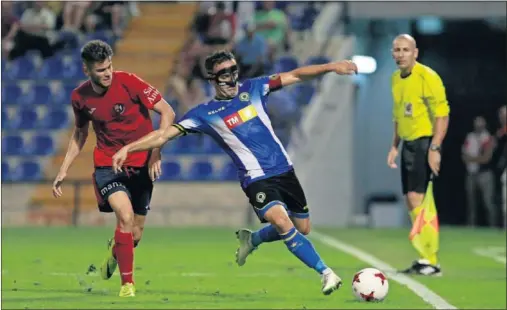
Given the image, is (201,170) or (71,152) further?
(201,170)

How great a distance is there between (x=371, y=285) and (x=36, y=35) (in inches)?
618

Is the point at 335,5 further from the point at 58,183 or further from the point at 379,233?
the point at 58,183

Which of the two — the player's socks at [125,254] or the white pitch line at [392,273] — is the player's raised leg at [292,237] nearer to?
the player's socks at [125,254]

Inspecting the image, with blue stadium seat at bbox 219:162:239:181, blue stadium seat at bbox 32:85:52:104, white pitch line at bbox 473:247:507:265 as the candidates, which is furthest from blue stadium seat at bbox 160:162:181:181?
white pitch line at bbox 473:247:507:265

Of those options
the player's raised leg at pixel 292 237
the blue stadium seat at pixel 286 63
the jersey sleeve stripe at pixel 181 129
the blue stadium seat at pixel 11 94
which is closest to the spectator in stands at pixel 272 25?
the blue stadium seat at pixel 286 63

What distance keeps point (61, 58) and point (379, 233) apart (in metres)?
7.44

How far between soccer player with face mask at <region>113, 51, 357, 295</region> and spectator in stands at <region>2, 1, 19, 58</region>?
51.7ft

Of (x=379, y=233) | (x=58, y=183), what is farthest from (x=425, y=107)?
(x=379, y=233)

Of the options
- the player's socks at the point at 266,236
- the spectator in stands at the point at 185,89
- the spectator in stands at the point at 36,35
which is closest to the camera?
the player's socks at the point at 266,236

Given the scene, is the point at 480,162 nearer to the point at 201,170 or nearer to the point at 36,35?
the point at 201,170

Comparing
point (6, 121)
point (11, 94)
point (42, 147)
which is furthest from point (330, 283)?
point (11, 94)

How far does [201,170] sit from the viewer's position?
22.2 m

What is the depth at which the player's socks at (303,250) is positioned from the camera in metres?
8.49

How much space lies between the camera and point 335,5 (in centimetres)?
2397
